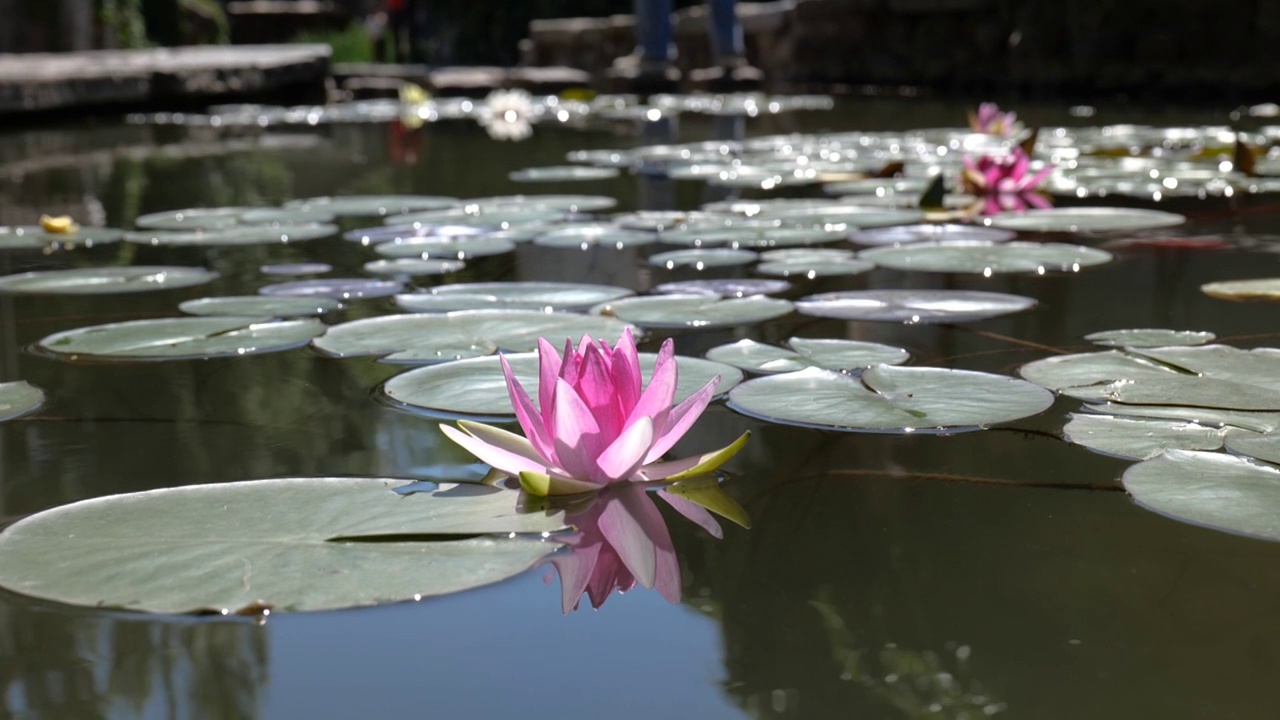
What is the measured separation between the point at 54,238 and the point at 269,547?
1.78 metres

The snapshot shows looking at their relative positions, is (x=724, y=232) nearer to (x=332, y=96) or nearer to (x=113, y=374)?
(x=113, y=374)

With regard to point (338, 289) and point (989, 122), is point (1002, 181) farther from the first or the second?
point (989, 122)

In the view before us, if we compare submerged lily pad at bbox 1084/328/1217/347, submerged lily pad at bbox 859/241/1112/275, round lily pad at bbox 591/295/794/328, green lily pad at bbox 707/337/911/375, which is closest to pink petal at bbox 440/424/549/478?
green lily pad at bbox 707/337/911/375

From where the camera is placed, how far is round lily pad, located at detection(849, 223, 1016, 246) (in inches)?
84.8

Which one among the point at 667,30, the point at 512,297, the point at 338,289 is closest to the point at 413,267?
the point at 338,289

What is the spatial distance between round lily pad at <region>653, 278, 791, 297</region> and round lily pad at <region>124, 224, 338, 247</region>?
81 cm

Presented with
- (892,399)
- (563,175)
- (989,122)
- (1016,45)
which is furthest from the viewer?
(1016,45)

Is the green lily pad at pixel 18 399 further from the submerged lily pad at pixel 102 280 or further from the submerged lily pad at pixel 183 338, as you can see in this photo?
the submerged lily pad at pixel 102 280

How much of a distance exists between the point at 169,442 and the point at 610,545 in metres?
0.46

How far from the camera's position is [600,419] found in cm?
92

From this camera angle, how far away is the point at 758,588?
81 centimetres

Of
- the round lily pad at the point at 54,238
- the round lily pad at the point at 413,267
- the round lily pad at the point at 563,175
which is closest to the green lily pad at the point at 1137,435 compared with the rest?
the round lily pad at the point at 413,267

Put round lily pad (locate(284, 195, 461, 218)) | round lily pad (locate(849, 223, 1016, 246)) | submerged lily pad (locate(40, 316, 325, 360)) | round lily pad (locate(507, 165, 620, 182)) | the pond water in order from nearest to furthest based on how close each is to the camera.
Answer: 1. the pond water
2. submerged lily pad (locate(40, 316, 325, 360))
3. round lily pad (locate(849, 223, 1016, 246))
4. round lily pad (locate(284, 195, 461, 218))
5. round lily pad (locate(507, 165, 620, 182))

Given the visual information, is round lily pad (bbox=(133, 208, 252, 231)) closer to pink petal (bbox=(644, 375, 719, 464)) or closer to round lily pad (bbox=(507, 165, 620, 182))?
round lily pad (bbox=(507, 165, 620, 182))
